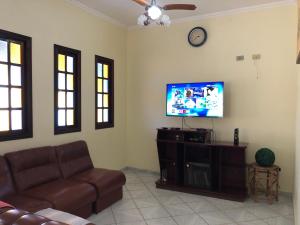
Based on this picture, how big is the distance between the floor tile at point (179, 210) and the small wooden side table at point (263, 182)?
3.39 ft

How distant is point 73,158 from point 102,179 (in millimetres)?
570

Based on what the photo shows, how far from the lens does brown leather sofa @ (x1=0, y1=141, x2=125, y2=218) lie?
99.4 inches

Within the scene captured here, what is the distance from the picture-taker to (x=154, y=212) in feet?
10.5

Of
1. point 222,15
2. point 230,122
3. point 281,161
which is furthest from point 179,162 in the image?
point 222,15

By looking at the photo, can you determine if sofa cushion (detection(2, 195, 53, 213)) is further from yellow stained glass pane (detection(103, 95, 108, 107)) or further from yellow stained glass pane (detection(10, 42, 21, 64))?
yellow stained glass pane (detection(103, 95, 108, 107))

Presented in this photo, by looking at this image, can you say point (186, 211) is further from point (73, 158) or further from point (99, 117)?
point (99, 117)

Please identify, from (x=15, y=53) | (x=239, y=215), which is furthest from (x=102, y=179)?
(x=15, y=53)

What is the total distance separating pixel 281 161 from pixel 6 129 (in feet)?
12.2

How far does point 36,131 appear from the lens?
3229mm

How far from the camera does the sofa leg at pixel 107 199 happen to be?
10.2 ft

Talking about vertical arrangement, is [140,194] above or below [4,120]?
below

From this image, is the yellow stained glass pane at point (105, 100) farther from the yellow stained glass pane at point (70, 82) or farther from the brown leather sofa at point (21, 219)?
the brown leather sofa at point (21, 219)

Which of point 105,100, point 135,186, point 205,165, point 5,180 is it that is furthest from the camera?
point 105,100

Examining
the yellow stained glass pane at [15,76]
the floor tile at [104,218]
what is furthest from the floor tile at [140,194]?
the yellow stained glass pane at [15,76]
